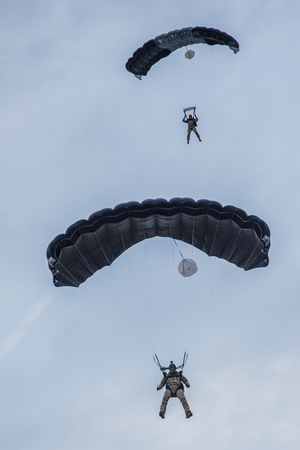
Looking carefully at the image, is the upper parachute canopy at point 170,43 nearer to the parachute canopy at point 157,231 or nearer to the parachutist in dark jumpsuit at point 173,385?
the parachute canopy at point 157,231

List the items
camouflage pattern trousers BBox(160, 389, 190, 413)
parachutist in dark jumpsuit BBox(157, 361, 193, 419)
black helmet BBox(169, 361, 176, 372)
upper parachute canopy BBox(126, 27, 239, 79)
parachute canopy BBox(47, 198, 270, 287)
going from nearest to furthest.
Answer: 1. camouflage pattern trousers BBox(160, 389, 190, 413)
2. parachutist in dark jumpsuit BBox(157, 361, 193, 419)
3. parachute canopy BBox(47, 198, 270, 287)
4. black helmet BBox(169, 361, 176, 372)
5. upper parachute canopy BBox(126, 27, 239, 79)

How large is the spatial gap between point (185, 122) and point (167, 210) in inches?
308

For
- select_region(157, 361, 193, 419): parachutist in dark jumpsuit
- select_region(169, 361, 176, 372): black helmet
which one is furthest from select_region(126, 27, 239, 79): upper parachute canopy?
select_region(157, 361, 193, 419): parachutist in dark jumpsuit

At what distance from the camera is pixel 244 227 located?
29.5m

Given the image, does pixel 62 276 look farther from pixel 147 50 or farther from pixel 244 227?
pixel 147 50

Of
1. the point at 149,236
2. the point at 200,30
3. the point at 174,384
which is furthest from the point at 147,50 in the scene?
the point at 174,384

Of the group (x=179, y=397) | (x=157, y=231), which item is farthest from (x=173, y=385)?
(x=157, y=231)

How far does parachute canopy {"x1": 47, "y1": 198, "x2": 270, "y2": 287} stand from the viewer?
29.5 m

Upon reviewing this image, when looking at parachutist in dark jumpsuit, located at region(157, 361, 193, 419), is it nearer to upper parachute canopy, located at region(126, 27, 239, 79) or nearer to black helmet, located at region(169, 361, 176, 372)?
black helmet, located at region(169, 361, 176, 372)

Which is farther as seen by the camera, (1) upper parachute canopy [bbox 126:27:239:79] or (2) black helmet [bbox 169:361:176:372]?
(1) upper parachute canopy [bbox 126:27:239:79]

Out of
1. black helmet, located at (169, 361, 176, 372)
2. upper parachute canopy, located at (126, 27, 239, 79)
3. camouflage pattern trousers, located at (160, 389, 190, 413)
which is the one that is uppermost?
upper parachute canopy, located at (126, 27, 239, 79)

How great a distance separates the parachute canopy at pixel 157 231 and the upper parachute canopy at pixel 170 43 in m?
7.69

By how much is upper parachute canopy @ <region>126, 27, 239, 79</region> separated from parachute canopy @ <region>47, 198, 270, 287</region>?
7.69 m

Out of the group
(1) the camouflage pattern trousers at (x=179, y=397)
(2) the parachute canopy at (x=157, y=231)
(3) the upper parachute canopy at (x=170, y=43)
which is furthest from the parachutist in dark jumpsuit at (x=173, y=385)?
(3) the upper parachute canopy at (x=170, y=43)
